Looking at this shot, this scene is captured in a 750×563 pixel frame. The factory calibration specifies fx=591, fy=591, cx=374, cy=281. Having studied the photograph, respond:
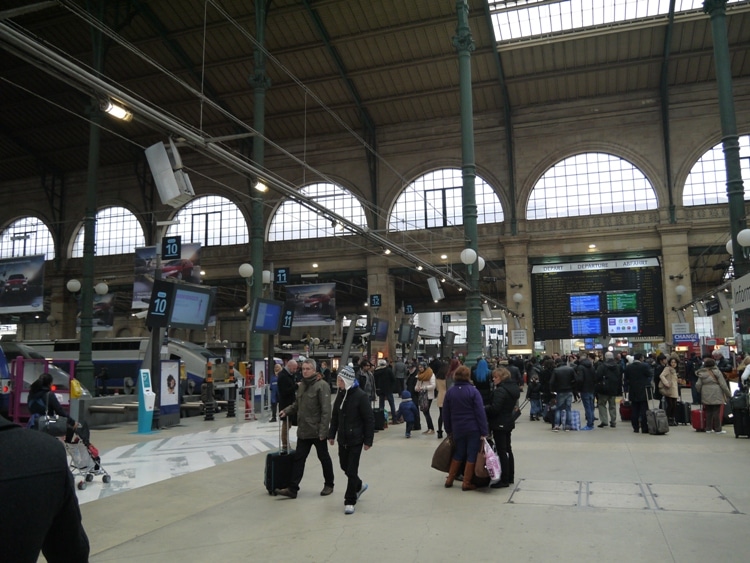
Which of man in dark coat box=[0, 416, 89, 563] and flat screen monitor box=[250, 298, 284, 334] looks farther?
flat screen monitor box=[250, 298, 284, 334]

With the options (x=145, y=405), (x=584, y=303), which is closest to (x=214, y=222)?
(x=584, y=303)

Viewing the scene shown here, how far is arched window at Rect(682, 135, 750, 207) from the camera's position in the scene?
101ft

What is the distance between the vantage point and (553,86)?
32.5 metres

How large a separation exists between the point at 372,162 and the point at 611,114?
44.8 ft

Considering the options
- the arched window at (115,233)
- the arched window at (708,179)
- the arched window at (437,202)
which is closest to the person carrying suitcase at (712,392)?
the arched window at (708,179)

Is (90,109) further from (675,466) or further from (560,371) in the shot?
(675,466)

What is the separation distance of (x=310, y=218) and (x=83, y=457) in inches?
1189

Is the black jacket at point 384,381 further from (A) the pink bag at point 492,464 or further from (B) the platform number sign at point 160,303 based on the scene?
(A) the pink bag at point 492,464

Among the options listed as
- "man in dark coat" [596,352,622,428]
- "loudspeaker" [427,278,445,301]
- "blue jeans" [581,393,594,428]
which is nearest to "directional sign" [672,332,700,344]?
"loudspeaker" [427,278,445,301]

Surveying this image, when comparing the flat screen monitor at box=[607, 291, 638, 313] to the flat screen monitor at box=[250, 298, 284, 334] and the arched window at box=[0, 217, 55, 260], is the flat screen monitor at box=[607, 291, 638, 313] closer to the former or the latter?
the flat screen monitor at box=[250, 298, 284, 334]

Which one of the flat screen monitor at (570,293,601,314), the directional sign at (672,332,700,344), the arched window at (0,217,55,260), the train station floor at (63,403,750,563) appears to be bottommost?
the train station floor at (63,403,750,563)

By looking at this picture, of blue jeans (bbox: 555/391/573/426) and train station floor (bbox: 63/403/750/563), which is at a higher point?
blue jeans (bbox: 555/391/573/426)

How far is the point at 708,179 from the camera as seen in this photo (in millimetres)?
31094

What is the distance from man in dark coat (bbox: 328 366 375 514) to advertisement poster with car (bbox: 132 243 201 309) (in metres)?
22.0
